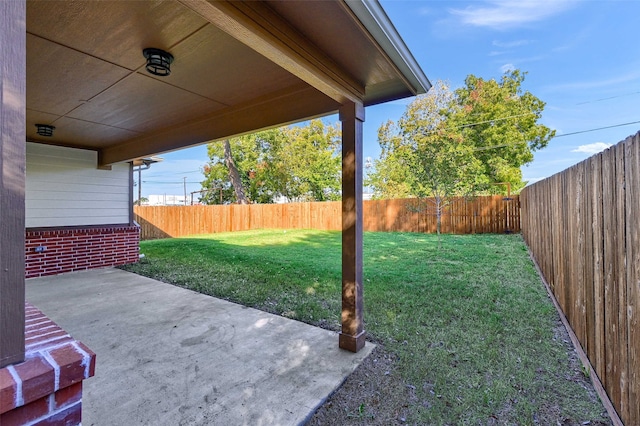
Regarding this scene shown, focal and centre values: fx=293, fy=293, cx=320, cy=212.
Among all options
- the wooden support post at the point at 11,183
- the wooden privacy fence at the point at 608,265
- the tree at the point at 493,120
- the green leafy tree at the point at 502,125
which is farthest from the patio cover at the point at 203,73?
the green leafy tree at the point at 502,125

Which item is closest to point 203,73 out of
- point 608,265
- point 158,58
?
point 158,58

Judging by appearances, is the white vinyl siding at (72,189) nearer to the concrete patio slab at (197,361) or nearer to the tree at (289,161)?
the concrete patio slab at (197,361)

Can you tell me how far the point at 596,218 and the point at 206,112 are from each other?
4209mm

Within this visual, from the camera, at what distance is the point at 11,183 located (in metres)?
0.85

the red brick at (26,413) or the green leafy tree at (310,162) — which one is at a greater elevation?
the green leafy tree at (310,162)

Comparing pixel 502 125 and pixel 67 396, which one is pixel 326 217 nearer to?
pixel 502 125

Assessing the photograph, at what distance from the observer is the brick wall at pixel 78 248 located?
543 cm

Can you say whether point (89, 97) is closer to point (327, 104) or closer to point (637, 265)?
point (327, 104)

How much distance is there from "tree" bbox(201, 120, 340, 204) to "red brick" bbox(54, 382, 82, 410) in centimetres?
1911

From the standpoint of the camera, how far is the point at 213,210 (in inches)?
565

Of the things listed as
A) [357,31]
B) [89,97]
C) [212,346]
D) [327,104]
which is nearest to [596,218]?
[357,31]

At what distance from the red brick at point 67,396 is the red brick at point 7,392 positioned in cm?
13

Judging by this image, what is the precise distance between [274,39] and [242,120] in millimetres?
1932

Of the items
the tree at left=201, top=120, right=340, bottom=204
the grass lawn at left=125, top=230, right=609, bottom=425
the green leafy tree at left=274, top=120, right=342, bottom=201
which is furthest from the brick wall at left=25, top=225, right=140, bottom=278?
the green leafy tree at left=274, top=120, right=342, bottom=201
